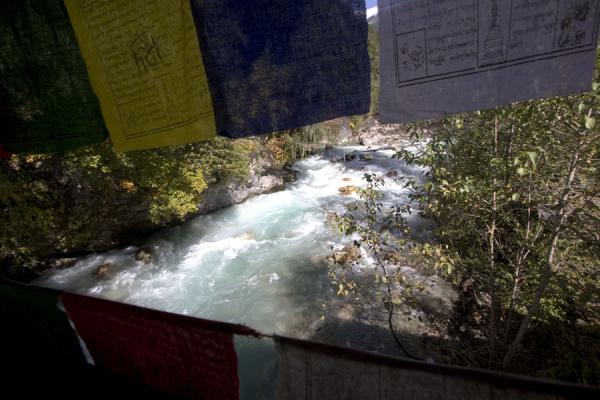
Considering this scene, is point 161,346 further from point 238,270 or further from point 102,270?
point 102,270

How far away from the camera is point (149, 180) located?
7.21 metres

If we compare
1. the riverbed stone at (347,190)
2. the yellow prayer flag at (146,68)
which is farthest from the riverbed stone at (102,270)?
the riverbed stone at (347,190)

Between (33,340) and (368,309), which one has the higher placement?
(33,340)

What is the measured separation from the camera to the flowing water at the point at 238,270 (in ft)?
22.6

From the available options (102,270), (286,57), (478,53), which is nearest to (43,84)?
(286,57)

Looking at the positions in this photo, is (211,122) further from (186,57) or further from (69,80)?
(69,80)

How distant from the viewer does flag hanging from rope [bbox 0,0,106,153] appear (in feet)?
6.20

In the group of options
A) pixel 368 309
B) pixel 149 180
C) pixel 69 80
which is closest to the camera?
pixel 69 80

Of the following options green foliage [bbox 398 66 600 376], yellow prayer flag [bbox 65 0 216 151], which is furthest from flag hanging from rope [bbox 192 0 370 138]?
green foliage [bbox 398 66 600 376]

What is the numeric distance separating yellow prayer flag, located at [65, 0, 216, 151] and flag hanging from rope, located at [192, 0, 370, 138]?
0.34 ft

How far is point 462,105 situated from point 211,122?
138cm

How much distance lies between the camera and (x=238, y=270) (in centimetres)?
846

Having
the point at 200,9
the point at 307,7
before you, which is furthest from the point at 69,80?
the point at 307,7

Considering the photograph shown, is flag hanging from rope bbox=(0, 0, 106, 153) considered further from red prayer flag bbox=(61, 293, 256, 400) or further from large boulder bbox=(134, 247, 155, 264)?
large boulder bbox=(134, 247, 155, 264)
